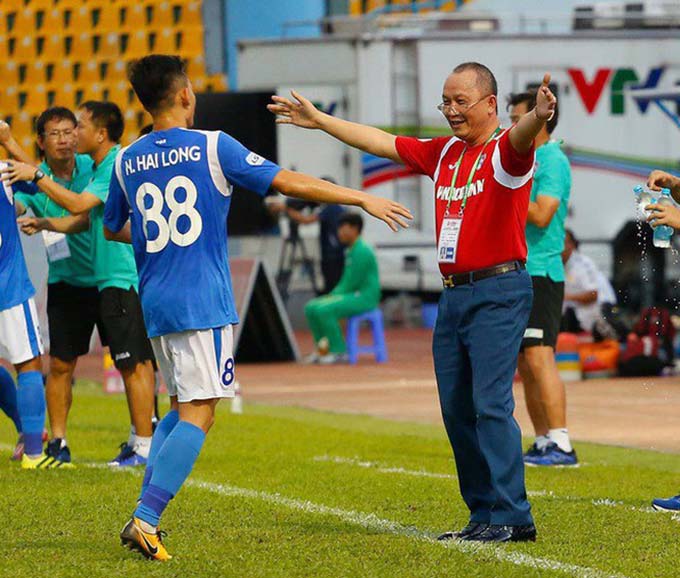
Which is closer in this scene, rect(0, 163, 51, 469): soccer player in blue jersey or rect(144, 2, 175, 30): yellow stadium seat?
rect(0, 163, 51, 469): soccer player in blue jersey

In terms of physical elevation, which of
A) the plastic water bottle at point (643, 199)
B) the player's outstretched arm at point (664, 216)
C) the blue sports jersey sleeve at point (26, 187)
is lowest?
the blue sports jersey sleeve at point (26, 187)

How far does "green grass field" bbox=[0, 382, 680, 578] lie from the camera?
662cm

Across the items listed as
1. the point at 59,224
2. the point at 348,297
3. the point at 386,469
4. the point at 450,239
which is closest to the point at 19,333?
the point at 59,224

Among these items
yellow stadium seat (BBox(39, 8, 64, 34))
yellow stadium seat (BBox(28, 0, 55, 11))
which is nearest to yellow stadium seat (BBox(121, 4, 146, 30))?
yellow stadium seat (BBox(39, 8, 64, 34))

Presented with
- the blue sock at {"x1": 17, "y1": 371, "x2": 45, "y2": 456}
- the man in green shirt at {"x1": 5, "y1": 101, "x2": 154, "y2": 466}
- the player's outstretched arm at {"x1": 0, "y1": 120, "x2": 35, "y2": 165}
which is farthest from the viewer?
the man in green shirt at {"x1": 5, "y1": 101, "x2": 154, "y2": 466}

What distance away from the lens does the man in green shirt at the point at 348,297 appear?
776 inches

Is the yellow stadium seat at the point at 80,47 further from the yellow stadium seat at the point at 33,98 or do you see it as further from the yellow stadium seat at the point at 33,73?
the yellow stadium seat at the point at 33,98

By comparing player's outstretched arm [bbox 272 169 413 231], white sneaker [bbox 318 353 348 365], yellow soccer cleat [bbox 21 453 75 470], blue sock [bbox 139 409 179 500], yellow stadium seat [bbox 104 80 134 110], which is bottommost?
white sneaker [bbox 318 353 348 365]

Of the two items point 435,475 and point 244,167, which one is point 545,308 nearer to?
point 435,475

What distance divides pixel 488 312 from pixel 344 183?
1814cm

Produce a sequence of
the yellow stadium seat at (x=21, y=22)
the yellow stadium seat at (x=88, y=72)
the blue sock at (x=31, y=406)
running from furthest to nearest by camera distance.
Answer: the yellow stadium seat at (x=21, y=22)
the yellow stadium seat at (x=88, y=72)
the blue sock at (x=31, y=406)

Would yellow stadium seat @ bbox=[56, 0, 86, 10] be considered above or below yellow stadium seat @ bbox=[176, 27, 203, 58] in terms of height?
above

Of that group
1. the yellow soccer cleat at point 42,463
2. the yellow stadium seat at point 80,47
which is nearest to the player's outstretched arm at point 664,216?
the yellow soccer cleat at point 42,463

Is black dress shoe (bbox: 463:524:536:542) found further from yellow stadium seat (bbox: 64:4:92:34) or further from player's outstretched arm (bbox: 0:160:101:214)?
yellow stadium seat (bbox: 64:4:92:34)
